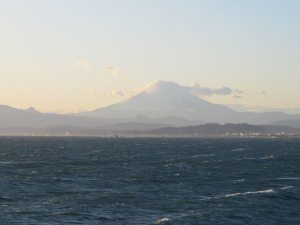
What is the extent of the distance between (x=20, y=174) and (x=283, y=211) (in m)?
47.3

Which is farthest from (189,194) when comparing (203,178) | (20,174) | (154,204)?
(20,174)

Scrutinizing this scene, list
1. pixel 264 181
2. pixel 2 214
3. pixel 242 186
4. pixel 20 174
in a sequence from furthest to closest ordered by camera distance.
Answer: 1. pixel 20 174
2. pixel 264 181
3. pixel 242 186
4. pixel 2 214

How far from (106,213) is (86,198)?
8.88 metres

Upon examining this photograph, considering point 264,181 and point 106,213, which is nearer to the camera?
point 106,213

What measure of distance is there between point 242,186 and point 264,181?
7.57 metres

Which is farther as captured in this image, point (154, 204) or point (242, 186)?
point (242, 186)

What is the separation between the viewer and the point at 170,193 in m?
64.6

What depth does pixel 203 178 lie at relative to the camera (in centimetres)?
8175

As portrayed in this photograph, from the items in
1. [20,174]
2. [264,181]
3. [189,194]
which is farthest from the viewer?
[20,174]

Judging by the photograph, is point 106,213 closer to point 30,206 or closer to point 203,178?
point 30,206

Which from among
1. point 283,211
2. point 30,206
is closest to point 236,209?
point 283,211

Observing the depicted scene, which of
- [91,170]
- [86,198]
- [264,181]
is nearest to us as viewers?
[86,198]

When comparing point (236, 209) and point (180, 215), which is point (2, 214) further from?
point (236, 209)

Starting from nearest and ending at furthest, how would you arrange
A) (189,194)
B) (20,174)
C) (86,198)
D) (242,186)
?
(86,198)
(189,194)
(242,186)
(20,174)
